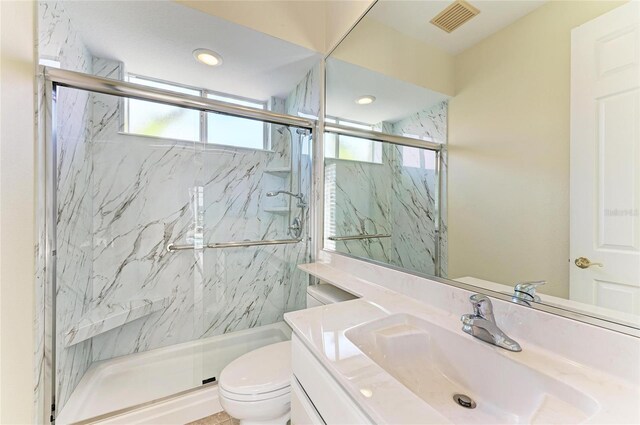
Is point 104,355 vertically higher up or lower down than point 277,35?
lower down

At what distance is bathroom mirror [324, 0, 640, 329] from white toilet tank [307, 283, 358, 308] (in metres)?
0.29

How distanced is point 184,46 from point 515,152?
1.97 meters

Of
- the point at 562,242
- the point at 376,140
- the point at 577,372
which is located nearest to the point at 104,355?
the point at 376,140

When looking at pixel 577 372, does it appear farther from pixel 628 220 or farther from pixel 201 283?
pixel 201 283

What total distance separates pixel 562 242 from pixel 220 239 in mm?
1939

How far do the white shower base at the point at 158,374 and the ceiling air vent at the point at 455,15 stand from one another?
2.03 meters

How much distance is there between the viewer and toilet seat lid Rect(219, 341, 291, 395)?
39.4 inches

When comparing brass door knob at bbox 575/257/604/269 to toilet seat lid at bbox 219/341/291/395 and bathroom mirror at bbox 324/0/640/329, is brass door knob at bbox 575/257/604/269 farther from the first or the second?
toilet seat lid at bbox 219/341/291/395

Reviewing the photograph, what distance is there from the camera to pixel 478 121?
85cm

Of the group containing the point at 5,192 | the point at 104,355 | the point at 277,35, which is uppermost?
the point at 277,35

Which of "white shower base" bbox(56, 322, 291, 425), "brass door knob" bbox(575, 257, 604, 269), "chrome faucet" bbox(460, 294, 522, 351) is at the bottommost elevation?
"white shower base" bbox(56, 322, 291, 425)

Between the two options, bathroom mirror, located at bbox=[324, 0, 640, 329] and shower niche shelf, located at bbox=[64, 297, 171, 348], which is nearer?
bathroom mirror, located at bbox=[324, 0, 640, 329]

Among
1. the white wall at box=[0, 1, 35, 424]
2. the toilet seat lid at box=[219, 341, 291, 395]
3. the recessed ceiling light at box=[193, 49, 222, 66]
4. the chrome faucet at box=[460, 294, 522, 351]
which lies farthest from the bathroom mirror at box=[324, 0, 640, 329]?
the white wall at box=[0, 1, 35, 424]

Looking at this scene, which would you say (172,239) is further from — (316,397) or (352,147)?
(316,397)
